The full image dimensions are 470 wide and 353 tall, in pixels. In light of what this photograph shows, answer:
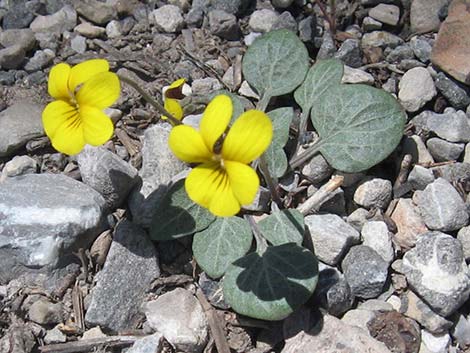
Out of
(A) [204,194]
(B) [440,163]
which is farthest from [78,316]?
(B) [440,163]

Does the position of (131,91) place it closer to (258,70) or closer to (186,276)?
(258,70)

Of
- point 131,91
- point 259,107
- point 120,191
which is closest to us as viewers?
point 120,191

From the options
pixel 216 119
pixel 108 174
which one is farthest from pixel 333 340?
pixel 108 174

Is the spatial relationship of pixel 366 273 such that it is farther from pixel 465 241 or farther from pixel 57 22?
pixel 57 22

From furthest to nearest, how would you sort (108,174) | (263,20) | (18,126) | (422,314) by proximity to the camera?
(263,20) → (18,126) → (108,174) → (422,314)

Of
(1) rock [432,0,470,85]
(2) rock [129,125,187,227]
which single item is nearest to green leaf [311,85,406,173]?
(1) rock [432,0,470,85]

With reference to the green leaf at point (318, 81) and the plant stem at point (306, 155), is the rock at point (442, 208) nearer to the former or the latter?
the plant stem at point (306, 155)
